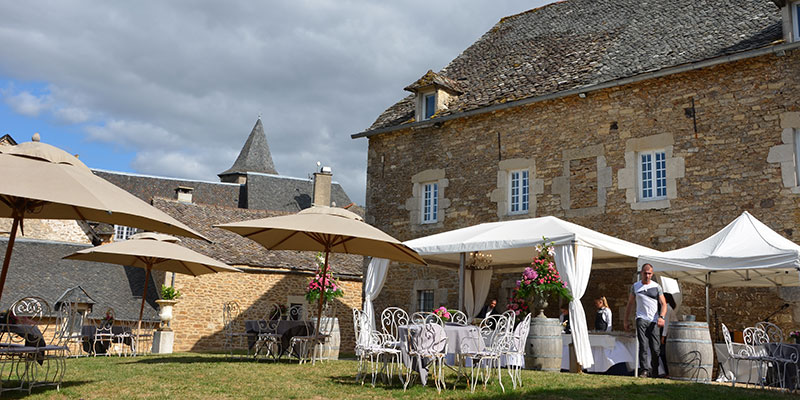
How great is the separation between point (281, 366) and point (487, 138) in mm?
6805

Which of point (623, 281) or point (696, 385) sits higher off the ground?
point (623, 281)

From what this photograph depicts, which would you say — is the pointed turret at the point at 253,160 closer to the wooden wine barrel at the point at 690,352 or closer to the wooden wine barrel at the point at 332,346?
the wooden wine barrel at the point at 332,346

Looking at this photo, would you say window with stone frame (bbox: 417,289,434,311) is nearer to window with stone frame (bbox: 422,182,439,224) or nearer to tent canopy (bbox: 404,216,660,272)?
window with stone frame (bbox: 422,182,439,224)

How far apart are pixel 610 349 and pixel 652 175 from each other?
3715mm

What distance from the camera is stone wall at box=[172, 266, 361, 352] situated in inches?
737

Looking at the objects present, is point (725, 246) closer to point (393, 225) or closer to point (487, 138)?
point (487, 138)

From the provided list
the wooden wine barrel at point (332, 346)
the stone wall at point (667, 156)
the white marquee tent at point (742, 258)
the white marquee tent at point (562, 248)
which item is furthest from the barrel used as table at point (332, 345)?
the white marquee tent at point (742, 258)

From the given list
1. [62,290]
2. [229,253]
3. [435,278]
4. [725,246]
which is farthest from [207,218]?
[725,246]

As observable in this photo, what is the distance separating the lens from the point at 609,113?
1176 cm

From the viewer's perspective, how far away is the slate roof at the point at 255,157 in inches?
1624

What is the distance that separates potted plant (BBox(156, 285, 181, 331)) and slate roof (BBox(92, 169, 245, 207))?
1396cm

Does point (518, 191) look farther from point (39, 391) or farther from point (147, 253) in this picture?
point (39, 391)

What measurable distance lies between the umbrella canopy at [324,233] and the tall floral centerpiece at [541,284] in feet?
4.90

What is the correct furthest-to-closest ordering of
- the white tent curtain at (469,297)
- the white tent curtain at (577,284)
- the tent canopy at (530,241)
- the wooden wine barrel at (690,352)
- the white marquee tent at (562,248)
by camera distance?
the white tent curtain at (469,297), the tent canopy at (530,241), the white marquee tent at (562,248), the white tent curtain at (577,284), the wooden wine barrel at (690,352)
